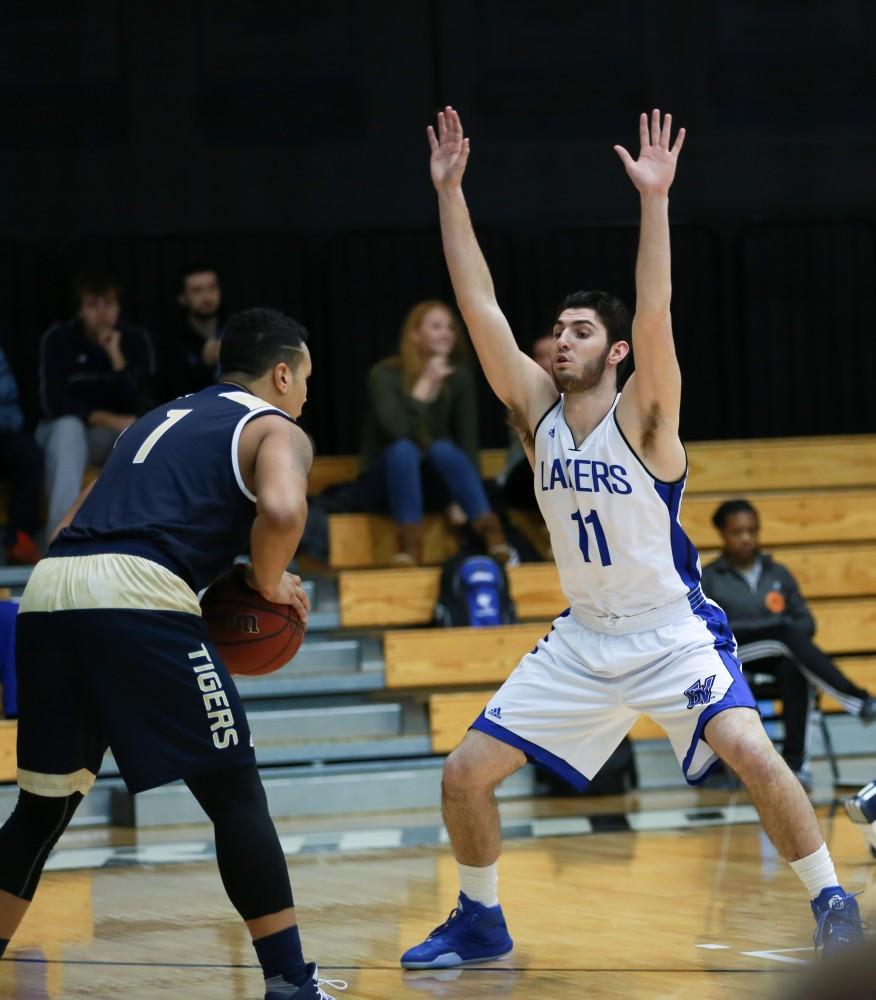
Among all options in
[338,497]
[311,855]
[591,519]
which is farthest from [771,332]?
[591,519]

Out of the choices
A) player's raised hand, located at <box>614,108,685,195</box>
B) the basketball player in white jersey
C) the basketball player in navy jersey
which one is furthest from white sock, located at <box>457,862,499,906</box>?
player's raised hand, located at <box>614,108,685,195</box>

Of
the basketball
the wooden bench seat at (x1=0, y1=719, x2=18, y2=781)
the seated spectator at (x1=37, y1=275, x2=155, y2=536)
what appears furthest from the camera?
the seated spectator at (x1=37, y1=275, x2=155, y2=536)

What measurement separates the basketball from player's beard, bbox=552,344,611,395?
1.07 metres

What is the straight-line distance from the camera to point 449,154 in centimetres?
452

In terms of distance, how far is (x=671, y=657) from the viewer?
414 centimetres

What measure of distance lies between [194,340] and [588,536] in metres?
5.00

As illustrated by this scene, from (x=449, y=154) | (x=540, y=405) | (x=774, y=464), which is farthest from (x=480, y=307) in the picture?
(x=774, y=464)

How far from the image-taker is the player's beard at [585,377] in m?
4.35

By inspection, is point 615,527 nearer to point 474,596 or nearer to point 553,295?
point 474,596

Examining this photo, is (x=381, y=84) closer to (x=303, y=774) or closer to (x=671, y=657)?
(x=303, y=774)

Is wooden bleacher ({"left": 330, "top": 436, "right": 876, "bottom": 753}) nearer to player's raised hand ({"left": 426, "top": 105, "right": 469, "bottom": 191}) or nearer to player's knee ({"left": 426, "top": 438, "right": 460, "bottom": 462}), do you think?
player's knee ({"left": 426, "top": 438, "right": 460, "bottom": 462})

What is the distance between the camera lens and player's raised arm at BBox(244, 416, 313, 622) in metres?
3.43

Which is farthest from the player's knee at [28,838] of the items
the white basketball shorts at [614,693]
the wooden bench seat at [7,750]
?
the wooden bench seat at [7,750]

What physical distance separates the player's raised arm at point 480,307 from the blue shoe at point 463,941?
1319 millimetres
